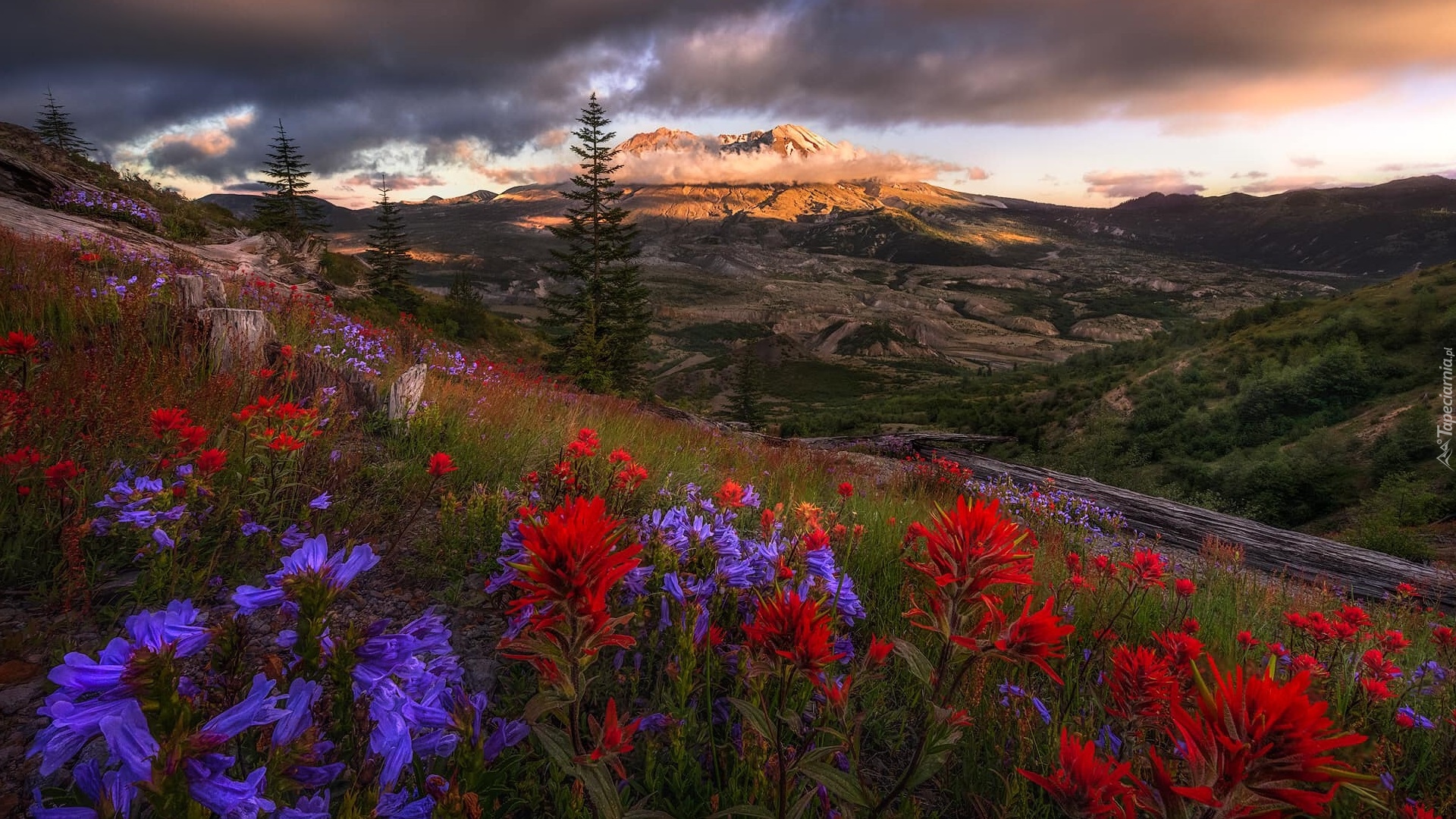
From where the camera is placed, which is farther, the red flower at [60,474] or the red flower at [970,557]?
the red flower at [60,474]

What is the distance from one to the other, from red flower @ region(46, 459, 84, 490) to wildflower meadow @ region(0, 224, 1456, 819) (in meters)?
0.01

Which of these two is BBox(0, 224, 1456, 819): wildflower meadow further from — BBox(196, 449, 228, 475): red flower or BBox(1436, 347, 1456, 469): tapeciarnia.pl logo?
BBox(1436, 347, 1456, 469): tapeciarnia.pl logo

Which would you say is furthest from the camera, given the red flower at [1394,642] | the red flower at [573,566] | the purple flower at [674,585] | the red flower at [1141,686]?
the red flower at [1394,642]

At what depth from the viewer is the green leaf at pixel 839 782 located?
1046 millimetres

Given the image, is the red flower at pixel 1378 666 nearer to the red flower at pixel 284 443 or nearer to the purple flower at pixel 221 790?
the purple flower at pixel 221 790

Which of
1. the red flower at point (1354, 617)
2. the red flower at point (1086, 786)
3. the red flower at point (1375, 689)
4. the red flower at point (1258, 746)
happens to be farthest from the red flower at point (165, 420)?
the red flower at point (1354, 617)

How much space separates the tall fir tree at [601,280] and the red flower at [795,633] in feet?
82.3

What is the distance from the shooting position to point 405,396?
4898 millimetres

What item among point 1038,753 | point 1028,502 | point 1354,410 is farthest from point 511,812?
point 1354,410

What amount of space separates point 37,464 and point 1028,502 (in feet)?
31.8

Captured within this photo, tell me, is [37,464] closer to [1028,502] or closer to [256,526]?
[256,526]

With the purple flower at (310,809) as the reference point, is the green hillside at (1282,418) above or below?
below

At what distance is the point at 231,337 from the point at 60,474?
11.0 feet

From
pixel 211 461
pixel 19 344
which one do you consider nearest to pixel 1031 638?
pixel 211 461
